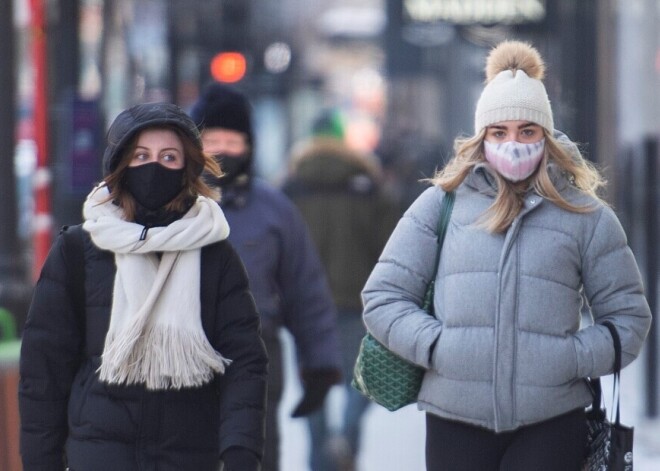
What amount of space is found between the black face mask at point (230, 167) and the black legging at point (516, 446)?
5.38 feet

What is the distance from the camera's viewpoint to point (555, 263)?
3643 millimetres

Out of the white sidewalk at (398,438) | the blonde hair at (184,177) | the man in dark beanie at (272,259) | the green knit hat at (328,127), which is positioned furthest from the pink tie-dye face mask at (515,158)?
the green knit hat at (328,127)

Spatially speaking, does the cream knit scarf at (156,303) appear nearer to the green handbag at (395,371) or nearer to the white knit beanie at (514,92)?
the green handbag at (395,371)

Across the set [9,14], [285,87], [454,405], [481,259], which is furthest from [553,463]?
[285,87]

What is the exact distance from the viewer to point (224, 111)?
16.8ft

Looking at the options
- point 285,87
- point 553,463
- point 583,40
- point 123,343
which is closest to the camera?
point 123,343

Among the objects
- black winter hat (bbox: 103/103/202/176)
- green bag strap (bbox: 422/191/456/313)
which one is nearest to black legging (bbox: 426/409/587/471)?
green bag strap (bbox: 422/191/456/313)

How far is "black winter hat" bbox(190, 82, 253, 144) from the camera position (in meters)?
5.12

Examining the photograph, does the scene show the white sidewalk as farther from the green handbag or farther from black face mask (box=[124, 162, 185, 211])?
black face mask (box=[124, 162, 185, 211])

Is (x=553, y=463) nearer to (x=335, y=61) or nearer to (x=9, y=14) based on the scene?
(x=9, y=14)

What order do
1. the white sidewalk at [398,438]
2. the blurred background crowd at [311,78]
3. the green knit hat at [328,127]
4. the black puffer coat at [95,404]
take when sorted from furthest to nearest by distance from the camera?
the blurred background crowd at [311,78], the green knit hat at [328,127], the white sidewalk at [398,438], the black puffer coat at [95,404]

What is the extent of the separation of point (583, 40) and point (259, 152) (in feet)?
19.6

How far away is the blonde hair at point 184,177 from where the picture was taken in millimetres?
3561

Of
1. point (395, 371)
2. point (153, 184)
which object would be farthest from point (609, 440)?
point (153, 184)
